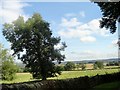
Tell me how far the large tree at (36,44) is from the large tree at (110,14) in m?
17.1

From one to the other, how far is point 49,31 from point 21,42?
568 cm

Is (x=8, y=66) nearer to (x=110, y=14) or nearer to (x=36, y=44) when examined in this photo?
(x=36, y=44)

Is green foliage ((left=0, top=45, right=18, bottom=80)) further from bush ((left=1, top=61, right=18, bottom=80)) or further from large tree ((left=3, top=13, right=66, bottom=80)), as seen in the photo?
large tree ((left=3, top=13, right=66, bottom=80))

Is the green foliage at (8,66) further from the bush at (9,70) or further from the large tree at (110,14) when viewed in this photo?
the large tree at (110,14)

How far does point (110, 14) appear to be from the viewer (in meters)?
37.8

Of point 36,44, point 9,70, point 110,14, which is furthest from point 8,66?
point 110,14

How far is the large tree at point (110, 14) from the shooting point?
3484 cm

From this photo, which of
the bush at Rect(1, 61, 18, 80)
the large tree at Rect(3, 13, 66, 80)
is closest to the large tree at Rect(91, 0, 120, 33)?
the large tree at Rect(3, 13, 66, 80)

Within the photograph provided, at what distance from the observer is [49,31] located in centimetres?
5512

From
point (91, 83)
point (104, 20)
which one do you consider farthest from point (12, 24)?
point (91, 83)

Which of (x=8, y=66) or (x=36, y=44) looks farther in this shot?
(x=8, y=66)

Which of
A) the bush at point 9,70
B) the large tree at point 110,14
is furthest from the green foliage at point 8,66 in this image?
the large tree at point 110,14

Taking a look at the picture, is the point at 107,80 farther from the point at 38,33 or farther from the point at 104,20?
the point at 38,33

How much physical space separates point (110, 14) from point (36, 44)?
21.3m
